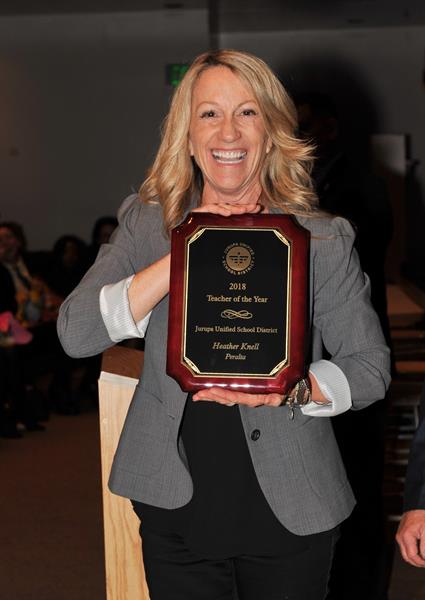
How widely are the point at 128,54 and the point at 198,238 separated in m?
10.9

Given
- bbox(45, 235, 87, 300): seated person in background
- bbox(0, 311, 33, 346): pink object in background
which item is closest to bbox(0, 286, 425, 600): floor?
bbox(0, 311, 33, 346): pink object in background

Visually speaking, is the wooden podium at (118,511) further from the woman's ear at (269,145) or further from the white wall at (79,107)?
the white wall at (79,107)

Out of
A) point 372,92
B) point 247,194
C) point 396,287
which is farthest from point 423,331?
point 372,92

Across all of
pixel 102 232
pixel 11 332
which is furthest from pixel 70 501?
pixel 102 232

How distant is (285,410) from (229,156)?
49 centimetres

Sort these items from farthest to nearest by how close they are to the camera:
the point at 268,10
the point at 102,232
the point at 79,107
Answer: the point at 79,107
the point at 268,10
the point at 102,232

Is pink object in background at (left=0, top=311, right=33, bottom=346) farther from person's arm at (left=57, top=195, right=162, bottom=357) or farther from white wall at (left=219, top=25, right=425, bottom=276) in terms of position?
white wall at (left=219, top=25, right=425, bottom=276)

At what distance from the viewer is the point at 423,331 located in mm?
6461

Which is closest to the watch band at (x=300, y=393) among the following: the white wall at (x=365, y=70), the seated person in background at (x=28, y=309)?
the seated person in background at (x=28, y=309)

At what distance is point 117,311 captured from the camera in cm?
197

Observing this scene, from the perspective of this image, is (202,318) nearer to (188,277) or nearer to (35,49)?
(188,277)

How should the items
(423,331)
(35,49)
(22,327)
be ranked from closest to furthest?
(423,331), (22,327), (35,49)

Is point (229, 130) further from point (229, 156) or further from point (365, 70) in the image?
point (365, 70)

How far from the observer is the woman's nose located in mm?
2029
